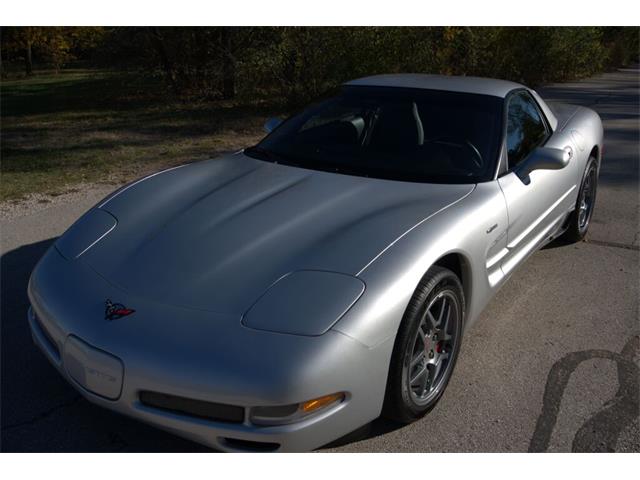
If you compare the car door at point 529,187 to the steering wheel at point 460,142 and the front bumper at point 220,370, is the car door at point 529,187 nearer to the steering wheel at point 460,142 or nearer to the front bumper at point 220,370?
the steering wheel at point 460,142

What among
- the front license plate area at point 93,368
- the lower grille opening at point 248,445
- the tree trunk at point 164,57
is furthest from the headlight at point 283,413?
the tree trunk at point 164,57

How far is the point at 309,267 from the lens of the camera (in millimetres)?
2533

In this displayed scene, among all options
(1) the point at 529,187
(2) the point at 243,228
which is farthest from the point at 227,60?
(2) the point at 243,228

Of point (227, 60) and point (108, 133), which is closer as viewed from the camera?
point (108, 133)

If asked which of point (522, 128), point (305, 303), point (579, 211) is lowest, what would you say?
point (579, 211)

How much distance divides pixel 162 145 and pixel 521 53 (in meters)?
11.9

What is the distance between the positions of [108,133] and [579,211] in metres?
7.10

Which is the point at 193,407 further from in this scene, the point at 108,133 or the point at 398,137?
the point at 108,133

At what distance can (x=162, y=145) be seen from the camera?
8547mm

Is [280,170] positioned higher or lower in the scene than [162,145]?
higher

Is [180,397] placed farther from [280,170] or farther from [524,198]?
[524,198]

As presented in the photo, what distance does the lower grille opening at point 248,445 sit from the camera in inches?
86.7

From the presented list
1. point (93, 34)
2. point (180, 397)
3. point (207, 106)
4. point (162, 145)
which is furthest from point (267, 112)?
point (93, 34)

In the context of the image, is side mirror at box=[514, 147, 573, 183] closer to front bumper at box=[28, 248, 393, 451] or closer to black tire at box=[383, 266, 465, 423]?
black tire at box=[383, 266, 465, 423]
